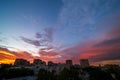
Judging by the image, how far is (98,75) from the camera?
176 ft

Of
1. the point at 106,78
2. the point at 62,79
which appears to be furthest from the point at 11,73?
the point at 106,78

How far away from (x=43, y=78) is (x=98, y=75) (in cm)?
2106

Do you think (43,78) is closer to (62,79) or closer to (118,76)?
(62,79)

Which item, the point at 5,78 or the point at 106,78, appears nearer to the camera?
the point at 106,78

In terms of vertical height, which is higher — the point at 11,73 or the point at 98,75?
the point at 11,73

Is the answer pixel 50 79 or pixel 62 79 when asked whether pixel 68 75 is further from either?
pixel 50 79

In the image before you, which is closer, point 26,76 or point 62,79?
point 62,79

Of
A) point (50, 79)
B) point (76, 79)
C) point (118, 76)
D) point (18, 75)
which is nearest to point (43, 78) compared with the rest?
point (50, 79)

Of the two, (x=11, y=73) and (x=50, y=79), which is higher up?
(x=11, y=73)

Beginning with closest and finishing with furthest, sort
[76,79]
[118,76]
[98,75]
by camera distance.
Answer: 1. [76,79]
2. [98,75]
3. [118,76]

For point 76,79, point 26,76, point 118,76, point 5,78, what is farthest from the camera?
point 26,76

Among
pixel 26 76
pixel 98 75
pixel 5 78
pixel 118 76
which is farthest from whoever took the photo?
pixel 26 76

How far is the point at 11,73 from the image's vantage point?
106375 millimetres

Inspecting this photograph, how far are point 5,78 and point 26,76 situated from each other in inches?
602
